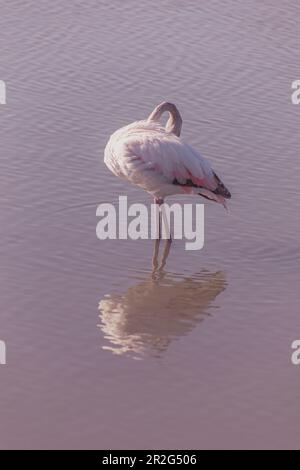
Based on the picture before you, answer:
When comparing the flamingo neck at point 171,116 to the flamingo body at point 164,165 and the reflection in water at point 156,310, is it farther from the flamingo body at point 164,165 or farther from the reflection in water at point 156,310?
the reflection in water at point 156,310

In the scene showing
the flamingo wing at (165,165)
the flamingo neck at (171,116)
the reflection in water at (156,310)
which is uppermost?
the flamingo neck at (171,116)

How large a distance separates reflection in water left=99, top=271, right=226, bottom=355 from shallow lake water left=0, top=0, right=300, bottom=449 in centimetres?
2

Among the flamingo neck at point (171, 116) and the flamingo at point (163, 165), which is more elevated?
the flamingo neck at point (171, 116)

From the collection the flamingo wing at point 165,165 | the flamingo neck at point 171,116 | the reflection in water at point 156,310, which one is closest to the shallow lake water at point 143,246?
the reflection in water at point 156,310

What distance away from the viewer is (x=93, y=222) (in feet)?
37.8

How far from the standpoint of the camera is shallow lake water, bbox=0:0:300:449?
8.30m

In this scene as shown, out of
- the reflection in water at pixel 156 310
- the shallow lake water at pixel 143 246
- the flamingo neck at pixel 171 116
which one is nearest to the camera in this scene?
the shallow lake water at pixel 143 246

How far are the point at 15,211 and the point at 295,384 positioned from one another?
3831 mm

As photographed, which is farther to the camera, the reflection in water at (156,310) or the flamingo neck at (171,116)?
the flamingo neck at (171,116)

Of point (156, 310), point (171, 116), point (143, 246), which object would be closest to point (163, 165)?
point (171, 116)

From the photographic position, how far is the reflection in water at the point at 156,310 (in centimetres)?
948

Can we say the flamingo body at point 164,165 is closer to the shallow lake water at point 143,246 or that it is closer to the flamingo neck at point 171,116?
the flamingo neck at point 171,116

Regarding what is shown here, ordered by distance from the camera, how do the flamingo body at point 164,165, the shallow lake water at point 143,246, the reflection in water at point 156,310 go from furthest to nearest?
the flamingo body at point 164,165, the reflection in water at point 156,310, the shallow lake water at point 143,246
